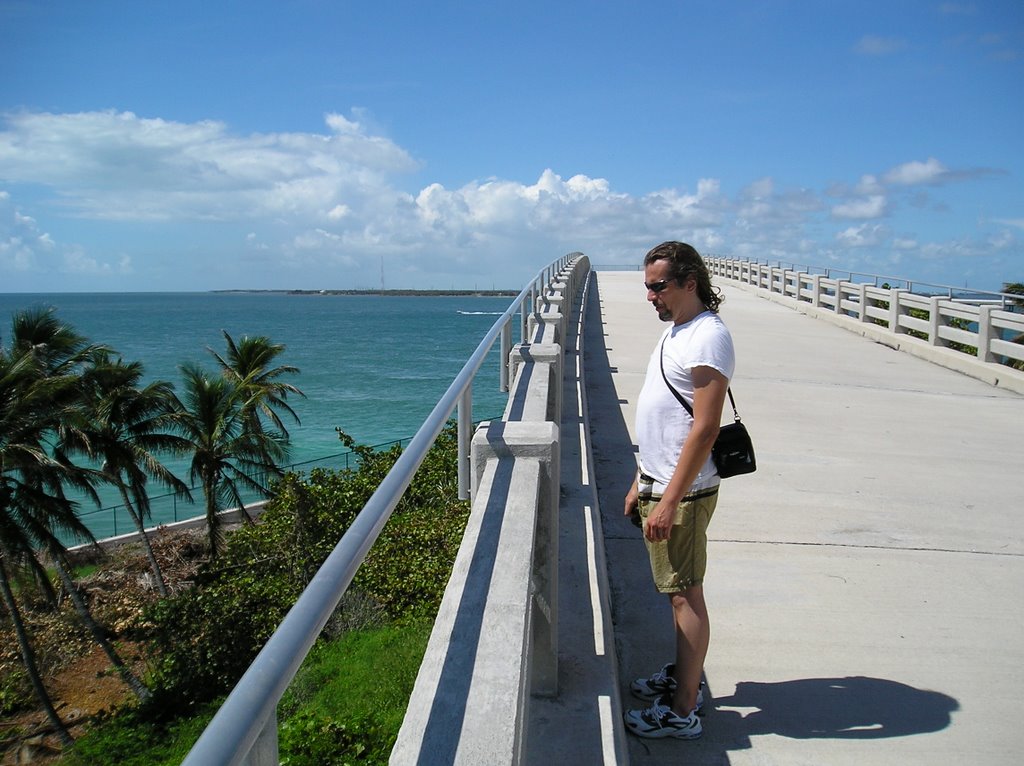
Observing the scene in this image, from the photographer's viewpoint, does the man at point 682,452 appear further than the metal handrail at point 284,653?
Yes

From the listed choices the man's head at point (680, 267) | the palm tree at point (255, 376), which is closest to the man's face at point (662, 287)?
the man's head at point (680, 267)

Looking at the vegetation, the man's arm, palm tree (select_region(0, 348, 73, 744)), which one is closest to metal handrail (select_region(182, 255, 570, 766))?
the man's arm

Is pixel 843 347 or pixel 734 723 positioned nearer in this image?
pixel 734 723

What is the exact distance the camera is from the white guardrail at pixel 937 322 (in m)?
13.6

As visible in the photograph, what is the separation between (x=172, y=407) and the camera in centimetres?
3828

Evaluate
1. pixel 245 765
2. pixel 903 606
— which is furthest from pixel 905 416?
pixel 245 765

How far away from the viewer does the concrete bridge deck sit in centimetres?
368

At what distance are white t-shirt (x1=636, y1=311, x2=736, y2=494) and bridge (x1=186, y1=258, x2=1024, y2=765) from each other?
382 millimetres

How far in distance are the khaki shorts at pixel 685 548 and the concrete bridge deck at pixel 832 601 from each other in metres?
0.44

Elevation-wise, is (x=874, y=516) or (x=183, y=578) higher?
(x=874, y=516)

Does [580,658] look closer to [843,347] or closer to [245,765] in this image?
[245,765]

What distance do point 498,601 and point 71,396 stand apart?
114 ft

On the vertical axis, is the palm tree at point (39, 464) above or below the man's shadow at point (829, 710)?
below

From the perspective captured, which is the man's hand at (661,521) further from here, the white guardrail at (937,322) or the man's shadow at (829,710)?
the white guardrail at (937,322)
